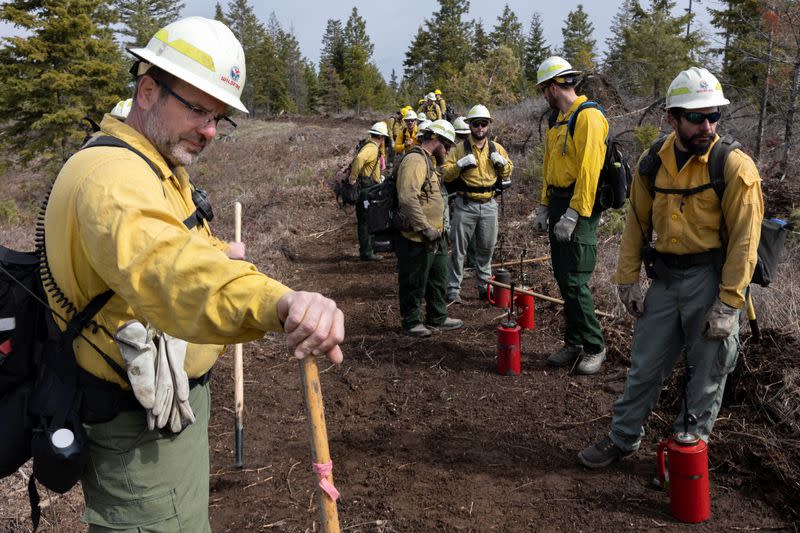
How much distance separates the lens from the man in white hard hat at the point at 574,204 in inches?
203

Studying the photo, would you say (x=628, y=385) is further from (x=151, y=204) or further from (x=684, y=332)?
(x=151, y=204)

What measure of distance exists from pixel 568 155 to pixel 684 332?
2.14 metres

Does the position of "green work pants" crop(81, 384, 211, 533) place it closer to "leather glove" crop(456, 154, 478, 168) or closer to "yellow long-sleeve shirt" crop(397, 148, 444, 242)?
"yellow long-sleeve shirt" crop(397, 148, 444, 242)

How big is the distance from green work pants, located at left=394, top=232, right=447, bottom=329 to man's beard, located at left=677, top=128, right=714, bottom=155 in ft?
10.8

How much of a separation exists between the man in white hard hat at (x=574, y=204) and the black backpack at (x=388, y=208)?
1.51 meters

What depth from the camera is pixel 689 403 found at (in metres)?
3.73

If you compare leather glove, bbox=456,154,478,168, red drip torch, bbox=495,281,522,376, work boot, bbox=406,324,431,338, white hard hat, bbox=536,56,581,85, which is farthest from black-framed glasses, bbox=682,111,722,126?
leather glove, bbox=456,154,478,168

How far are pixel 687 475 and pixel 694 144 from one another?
191cm

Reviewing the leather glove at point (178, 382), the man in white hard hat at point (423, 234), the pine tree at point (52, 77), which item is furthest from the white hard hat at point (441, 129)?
the pine tree at point (52, 77)

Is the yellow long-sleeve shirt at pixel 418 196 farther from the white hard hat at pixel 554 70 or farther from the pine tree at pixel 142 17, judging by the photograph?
the pine tree at pixel 142 17

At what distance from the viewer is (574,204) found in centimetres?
518

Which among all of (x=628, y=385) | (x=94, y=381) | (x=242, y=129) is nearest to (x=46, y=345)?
(x=94, y=381)

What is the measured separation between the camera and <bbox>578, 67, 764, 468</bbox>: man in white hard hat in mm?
3377

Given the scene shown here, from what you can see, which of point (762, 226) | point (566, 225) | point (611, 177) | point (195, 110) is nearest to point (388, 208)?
point (566, 225)
